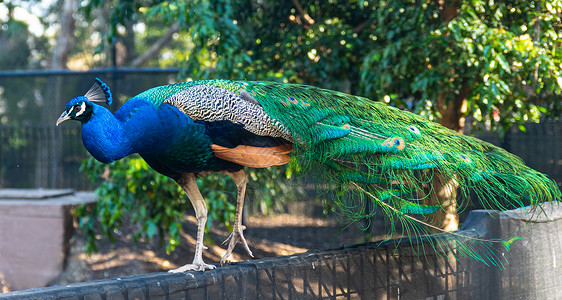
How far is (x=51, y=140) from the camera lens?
6.99m

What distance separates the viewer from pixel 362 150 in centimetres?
291

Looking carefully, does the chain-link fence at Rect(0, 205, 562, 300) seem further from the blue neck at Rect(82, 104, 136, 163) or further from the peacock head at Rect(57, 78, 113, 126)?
the peacock head at Rect(57, 78, 113, 126)

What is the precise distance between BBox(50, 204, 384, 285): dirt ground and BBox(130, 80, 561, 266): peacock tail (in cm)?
274

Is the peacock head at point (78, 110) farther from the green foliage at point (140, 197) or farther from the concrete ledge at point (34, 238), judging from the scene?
the concrete ledge at point (34, 238)

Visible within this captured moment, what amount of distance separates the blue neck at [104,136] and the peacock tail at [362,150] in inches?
9.8

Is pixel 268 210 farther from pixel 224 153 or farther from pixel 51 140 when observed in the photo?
pixel 51 140

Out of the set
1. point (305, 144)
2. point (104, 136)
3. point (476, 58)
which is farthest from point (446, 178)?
point (104, 136)

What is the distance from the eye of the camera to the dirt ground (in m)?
5.80

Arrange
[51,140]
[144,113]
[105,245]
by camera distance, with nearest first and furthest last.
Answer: [144,113] < [105,245] < [51,140]

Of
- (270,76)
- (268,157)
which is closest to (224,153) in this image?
(268,157)

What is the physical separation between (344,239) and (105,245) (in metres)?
2.54

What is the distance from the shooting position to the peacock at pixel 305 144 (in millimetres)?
2771

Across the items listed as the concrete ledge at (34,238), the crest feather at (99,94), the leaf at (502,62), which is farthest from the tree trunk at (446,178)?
the concrete ledge at (34,238)

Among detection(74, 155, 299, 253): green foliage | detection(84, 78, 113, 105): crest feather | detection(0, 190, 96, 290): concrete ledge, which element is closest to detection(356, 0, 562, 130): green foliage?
detection(74, 155, 299, 253): green foliage
